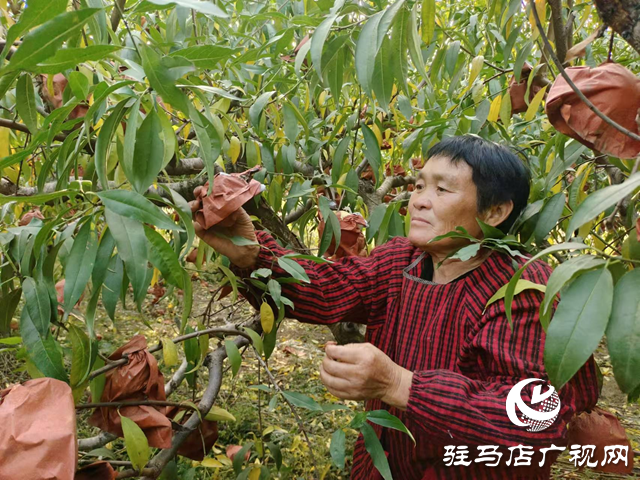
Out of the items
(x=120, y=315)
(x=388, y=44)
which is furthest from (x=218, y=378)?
(x=120, y=315)

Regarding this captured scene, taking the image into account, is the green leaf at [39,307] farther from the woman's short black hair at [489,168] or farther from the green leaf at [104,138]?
the woman's short black hair at [489,168]

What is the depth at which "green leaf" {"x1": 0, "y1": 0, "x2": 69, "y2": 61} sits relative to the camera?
16.9 inches

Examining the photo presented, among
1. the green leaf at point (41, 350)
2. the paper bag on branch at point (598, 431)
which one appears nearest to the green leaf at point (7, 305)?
the green leaf at point (41, 350)

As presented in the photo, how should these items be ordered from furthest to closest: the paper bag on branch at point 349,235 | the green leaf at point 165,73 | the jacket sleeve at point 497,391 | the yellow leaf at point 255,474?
the paper bag on branch at point 349,235, the yellow leaf at point 255,474, the jacket sleeve at point 497,391, the green leaf at point 165,73

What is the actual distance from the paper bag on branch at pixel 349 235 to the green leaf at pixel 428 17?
642 millimetres

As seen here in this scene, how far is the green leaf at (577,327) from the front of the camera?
1.34 feet

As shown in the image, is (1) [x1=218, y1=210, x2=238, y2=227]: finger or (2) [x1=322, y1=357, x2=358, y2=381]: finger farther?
(1) [x1=218, y1=210, x2=238, y2=227]: finger

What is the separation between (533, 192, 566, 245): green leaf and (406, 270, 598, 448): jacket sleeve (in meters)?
0.14

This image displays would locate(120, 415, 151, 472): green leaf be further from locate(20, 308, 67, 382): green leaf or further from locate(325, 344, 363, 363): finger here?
locate(325, 344, 363, 363): finger

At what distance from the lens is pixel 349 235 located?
1457 millimetres

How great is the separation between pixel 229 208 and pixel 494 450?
Answer: 61 centimetres

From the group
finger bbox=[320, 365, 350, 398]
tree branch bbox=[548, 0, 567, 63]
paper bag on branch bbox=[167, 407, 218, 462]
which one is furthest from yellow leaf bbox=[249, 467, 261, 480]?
tree branch bbox=[548, 0, 567, 63]

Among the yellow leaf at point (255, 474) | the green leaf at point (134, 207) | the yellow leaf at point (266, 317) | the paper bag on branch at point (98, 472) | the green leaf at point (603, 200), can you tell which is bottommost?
the yellow leaf at point (255, 474)

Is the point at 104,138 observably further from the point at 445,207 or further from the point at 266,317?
the point at 445,207
